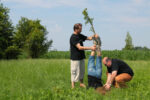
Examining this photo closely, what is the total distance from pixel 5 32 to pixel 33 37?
10.3 meters

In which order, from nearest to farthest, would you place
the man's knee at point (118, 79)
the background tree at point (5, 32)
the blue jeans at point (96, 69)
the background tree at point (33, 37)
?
the blue jeans at point (96, 69) < the man's knee at point (118, 79) < the background tree at point (5, 32) < the background tree at point (33, 37)

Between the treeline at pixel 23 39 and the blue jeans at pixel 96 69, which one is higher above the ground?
the treeline at pixel 23 39

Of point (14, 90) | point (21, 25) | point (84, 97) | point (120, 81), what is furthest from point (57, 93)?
point (21, 25)

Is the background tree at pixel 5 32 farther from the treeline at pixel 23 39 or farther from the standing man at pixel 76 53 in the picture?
the standing man at pixel 76 53

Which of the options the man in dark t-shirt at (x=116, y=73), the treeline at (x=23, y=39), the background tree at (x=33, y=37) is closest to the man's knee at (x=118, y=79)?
the man in dark t-shirt at (x=116, y=73)

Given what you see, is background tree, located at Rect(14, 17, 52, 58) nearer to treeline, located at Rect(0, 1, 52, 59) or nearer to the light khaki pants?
treeline, located at Rect(0, 1, 52, 59)

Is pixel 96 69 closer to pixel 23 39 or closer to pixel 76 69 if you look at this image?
pixel 76 69

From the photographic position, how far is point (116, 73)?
6.09m

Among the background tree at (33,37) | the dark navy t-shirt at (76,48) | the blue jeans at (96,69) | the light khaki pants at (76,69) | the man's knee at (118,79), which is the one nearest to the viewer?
the blue jeans at (96,69)

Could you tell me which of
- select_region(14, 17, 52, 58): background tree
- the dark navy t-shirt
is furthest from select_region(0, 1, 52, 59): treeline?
the dark navy t-shirt

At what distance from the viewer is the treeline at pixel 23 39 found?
21.4 meters

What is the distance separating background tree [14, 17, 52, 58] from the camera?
3195 cm

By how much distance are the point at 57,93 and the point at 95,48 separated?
1783 millimetres

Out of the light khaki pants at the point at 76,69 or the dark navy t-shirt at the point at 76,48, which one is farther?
the light khaki pants at the point at 76,69
